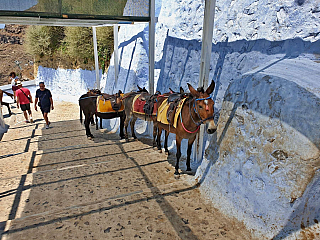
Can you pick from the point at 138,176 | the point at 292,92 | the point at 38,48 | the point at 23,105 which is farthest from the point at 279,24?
the point at 38,48

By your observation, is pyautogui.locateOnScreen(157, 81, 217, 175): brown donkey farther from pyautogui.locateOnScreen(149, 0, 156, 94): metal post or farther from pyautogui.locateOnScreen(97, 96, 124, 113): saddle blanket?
pyautogui.locateOnScreen(97, 96, 124, 113): saddle blanket

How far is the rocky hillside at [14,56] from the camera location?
31406 millimetres

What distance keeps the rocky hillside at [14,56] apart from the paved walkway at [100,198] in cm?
3027

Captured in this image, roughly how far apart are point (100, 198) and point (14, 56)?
38898 millimetres

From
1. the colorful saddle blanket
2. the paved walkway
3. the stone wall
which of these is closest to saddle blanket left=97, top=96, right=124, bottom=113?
the colorful saddle blanket

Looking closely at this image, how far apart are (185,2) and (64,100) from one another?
52.1ft

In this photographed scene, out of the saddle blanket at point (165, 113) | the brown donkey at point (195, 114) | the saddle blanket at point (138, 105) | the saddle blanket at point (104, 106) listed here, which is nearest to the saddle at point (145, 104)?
the saddle blanket at point (138, 105)

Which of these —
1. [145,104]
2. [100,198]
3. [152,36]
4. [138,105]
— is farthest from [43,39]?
[100,198]

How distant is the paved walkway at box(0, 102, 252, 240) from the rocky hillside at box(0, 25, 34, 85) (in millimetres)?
30272

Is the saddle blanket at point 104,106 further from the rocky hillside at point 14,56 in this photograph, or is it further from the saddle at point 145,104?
the rocky hillside at point 14,56

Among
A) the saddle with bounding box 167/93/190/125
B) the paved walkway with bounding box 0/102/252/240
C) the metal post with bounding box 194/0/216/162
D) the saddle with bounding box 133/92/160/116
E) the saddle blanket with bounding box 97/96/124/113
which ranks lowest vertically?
the paved walkway with bounding box 0/102/252/240

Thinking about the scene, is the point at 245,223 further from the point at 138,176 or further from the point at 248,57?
the point at 248,57

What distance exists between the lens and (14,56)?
3362 centimetres

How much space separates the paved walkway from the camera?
9.34 feet
